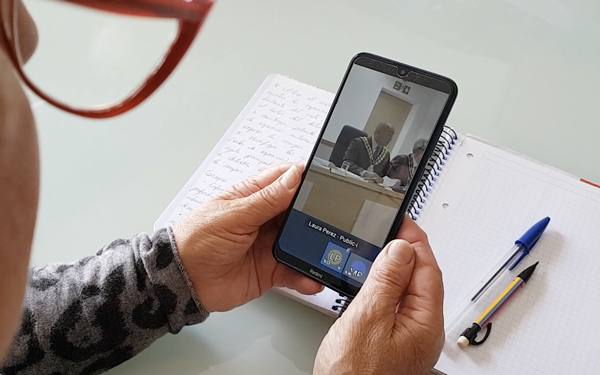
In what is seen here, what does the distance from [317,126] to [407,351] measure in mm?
352

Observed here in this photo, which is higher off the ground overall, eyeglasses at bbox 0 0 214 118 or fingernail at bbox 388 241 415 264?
eyeglasses at bbox 0 0 214 118

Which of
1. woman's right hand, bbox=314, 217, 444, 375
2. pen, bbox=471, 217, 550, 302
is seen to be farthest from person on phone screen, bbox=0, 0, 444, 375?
pen, bbox=471, 217, 550, 302

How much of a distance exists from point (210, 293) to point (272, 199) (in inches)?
4.5

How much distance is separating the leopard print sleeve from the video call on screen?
12 cm

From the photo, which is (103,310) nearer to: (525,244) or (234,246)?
(234,246)

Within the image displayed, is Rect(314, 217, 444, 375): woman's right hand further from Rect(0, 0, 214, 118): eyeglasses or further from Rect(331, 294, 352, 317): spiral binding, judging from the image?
Rect(0, 0, 214, 118): eyeglasses

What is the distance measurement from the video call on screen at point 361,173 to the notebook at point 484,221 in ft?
0.18

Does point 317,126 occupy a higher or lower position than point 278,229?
higher

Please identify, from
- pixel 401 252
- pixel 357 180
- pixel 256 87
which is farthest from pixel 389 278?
pixel 256 87

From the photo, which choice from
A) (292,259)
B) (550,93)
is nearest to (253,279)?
(292,259)

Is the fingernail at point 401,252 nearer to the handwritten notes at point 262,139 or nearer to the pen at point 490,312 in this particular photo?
the pen at point 490,312

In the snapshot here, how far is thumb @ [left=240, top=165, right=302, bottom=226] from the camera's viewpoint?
0.59 metres

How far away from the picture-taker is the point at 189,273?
1.91ft

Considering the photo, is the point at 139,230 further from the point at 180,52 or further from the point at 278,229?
the point at 180,52
